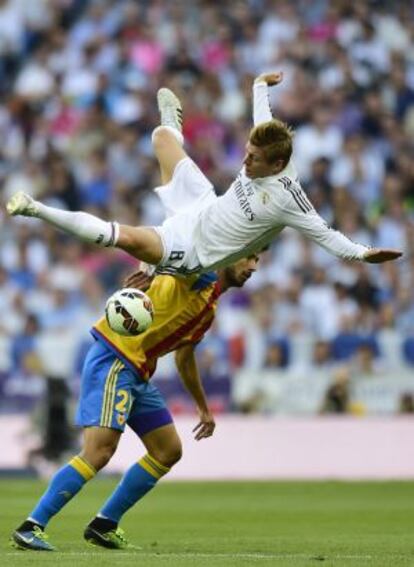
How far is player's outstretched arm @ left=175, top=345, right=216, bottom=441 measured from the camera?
37.2 feet

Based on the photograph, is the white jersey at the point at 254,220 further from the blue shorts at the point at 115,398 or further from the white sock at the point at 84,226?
the blue shorts at the point at 115,398

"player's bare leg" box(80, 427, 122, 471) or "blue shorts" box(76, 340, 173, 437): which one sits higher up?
"blue shorts" box(76, 340, 173, 437)

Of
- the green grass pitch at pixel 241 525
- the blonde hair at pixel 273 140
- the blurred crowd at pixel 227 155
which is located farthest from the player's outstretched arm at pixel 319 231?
the blurred crowd at pixel 227 155

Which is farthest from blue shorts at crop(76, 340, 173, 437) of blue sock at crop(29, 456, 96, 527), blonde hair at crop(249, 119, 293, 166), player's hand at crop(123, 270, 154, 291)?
blonde hair at crop(249, 119, 293, 166)

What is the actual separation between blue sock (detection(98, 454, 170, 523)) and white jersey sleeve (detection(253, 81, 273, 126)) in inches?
93.4

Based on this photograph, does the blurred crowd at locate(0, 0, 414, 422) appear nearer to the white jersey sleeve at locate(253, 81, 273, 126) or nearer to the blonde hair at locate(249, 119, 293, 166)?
the white jersey sleeve at locate(253, 81, 273, 126)

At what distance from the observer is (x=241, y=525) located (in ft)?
44.3

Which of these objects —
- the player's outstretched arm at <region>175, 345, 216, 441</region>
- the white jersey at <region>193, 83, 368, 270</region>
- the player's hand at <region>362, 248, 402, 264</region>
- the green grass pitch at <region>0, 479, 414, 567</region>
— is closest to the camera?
the green grass pitch at <region>0, 479, 414, 567</region>

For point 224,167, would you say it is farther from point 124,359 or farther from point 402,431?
point 124,359

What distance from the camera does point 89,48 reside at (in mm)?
25984

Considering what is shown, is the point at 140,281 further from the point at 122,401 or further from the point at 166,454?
the point at 166,454

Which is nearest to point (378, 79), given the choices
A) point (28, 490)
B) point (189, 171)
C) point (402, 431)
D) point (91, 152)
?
point (91, 152)

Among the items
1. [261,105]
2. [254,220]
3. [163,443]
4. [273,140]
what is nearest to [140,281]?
[254,220]

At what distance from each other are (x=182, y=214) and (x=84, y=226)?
0.99 m
